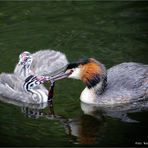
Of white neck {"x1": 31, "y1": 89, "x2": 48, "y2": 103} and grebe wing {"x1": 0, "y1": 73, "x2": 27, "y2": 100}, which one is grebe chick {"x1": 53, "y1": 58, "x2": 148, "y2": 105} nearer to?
white neck {"x1": 31, "y1": 89, "x2": 48, "y2": 103}

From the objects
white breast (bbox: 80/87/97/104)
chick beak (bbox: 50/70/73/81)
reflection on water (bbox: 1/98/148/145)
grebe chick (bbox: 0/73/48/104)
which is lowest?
reflection on water (bbox: 1/98/148/145)

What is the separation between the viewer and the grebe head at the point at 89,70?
1087 cm

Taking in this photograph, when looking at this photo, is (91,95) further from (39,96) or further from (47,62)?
(47,62)

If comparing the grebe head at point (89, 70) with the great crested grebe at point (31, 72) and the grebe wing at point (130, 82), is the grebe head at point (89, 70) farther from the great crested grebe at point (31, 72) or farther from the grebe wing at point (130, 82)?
the great crested grebe at point (31, 72)

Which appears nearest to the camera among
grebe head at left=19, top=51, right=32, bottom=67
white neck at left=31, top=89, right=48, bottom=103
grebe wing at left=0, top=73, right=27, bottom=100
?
white neck at left=31, top=89, right=48, bottom=103

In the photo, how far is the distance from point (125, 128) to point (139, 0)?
7.34m

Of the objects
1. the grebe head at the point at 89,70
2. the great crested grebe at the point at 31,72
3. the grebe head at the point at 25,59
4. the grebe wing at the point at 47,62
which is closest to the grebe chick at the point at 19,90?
the great crested grebe at the point at 31,72

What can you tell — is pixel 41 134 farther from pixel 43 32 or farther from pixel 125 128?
pixel 43 32

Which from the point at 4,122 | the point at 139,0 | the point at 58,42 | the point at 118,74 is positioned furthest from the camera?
the point at 139,0

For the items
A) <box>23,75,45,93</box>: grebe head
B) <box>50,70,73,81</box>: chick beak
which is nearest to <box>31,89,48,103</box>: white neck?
<box>23,75,45,93</box>: grebe head

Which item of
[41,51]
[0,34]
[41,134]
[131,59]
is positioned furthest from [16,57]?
[41,134]

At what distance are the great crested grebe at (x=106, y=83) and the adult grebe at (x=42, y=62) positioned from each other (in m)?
1.37

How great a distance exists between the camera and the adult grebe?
1212cm

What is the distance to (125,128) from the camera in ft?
32.0
